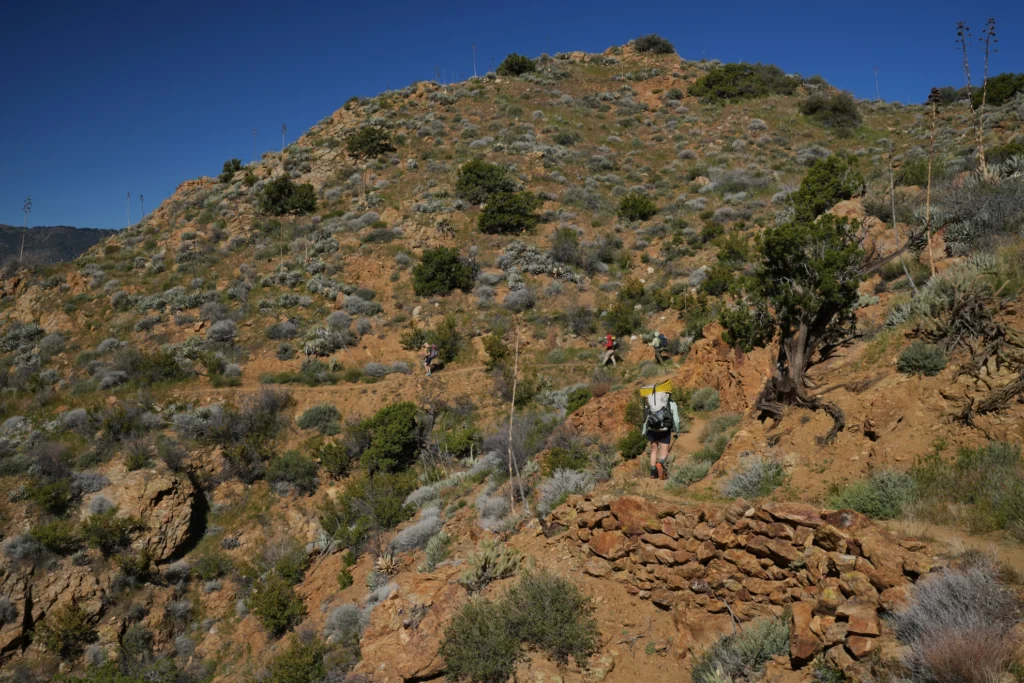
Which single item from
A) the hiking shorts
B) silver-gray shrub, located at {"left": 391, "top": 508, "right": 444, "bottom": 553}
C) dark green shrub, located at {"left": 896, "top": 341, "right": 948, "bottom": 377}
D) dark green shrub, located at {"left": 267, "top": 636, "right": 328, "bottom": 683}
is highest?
dark green shrub, located at {"left": 896, "top": 341, "right": 948, "bottom": 377}

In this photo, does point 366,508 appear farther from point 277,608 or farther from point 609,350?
point 609,350

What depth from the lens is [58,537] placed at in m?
11.7

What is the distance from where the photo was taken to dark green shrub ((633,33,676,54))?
4600 cm

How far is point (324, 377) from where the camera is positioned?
59.4ft

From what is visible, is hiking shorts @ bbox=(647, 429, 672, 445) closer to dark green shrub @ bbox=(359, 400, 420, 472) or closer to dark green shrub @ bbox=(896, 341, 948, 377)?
dark green shrub @ bbox=(896, 341, 948, 377)

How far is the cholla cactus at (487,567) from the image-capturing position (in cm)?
718

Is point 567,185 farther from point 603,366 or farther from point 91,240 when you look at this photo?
point 91,240

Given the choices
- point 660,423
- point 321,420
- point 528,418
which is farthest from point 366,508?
point 660,423

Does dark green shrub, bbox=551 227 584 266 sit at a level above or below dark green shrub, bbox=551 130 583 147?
below

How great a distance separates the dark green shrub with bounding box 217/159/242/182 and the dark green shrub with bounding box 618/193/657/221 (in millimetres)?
25097

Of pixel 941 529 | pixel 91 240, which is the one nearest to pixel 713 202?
pixel 941 529

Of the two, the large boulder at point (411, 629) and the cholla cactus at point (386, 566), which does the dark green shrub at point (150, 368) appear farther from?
the large boulder at point (411, 629)

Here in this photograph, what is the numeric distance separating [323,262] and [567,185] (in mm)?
13605

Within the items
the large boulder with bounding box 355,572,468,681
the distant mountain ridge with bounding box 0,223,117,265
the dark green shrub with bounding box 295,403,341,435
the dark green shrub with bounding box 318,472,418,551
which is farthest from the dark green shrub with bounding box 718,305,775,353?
the distant mountain ridge with bounding box 0,223,117,265
